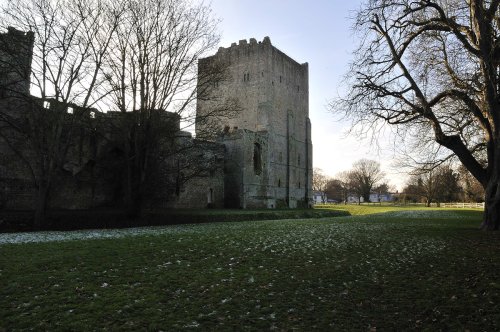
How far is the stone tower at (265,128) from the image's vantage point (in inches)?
1451

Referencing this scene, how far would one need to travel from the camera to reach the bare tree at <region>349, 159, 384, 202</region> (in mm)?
97750

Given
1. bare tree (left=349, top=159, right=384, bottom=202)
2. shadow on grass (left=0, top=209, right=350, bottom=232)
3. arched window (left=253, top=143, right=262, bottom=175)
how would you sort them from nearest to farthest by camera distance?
shadow on grass (left=0, top=209, right=350, bottom=232) → arched window (left=253, top=143, right=262, bottom=175) → bare tree (left=349, top=159, right=384, bottom=202)

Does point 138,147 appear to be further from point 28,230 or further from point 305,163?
point 305,163

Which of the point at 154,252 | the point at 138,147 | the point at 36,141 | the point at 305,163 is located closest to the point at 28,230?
the point at 36,141

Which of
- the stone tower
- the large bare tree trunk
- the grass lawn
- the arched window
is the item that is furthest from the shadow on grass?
the large bare tree trunk

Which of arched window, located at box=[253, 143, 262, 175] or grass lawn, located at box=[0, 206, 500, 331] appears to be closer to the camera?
grass lawn, located at box=[0, 206, 500, 331]

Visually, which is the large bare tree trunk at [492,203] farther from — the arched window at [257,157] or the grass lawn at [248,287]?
the arched window at [257,157]

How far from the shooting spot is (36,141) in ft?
57.8

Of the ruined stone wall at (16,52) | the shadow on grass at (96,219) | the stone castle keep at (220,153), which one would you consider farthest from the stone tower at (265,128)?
the ruined stone wall at (16,52)

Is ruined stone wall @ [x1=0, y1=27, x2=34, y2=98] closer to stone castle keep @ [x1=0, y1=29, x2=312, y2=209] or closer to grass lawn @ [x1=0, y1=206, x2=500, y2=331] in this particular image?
stone castle keep @ [x1=0, y1=29, x2=312, y2=209]

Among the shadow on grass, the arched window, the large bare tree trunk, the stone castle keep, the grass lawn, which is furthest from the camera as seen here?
the arched window

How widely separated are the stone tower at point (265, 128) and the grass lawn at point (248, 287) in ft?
86.6

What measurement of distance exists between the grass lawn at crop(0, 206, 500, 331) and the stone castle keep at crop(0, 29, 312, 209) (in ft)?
39.2

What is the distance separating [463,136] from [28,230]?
65.2 feet
